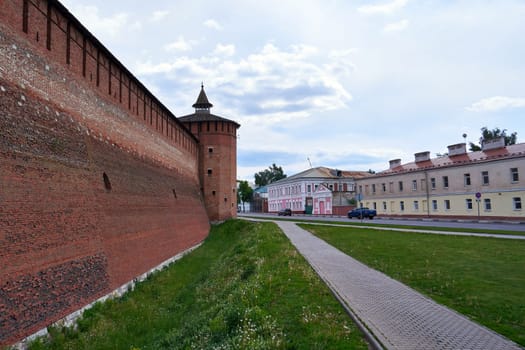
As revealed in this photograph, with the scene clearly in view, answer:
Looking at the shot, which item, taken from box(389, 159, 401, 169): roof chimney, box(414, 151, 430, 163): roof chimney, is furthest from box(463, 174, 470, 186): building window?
box(389, 159, 401, 169): roof chimney

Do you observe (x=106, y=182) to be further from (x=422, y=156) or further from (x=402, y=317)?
(x=422, y=156)

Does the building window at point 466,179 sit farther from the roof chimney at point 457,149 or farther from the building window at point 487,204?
the roof chimney at point 457,149

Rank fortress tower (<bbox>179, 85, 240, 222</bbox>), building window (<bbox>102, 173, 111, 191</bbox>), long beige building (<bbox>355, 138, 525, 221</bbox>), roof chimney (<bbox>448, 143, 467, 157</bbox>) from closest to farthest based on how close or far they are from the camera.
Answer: building window (<bbox>102, 173, 111, 191</bbox>)
long beige building (<bbox>355, 138, 525, 221</bbox>)
fortress tower (<bbox>179, 85, 240, 222</bbox>)
roof chimney (<bbox>448, 143, 467, 157</bbox>)

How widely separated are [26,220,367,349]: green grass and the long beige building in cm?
2234

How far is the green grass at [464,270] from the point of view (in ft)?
21.0

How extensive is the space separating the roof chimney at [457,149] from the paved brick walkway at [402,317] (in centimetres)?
3103

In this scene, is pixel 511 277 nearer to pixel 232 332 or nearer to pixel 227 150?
pixel 232 332

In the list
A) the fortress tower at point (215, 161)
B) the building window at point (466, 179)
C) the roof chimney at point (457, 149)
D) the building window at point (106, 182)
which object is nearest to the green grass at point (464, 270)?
the building window at point (106, 182)

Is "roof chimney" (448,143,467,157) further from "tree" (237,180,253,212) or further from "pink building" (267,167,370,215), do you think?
"tree" (237,180,253,212)

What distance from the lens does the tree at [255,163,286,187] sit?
10212 centimetres

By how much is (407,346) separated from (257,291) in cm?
356

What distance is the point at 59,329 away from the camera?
7785 millimetres

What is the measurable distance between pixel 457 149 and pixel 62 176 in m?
36.3

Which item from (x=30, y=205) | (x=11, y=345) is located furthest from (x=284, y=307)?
(x=30, y=205)
